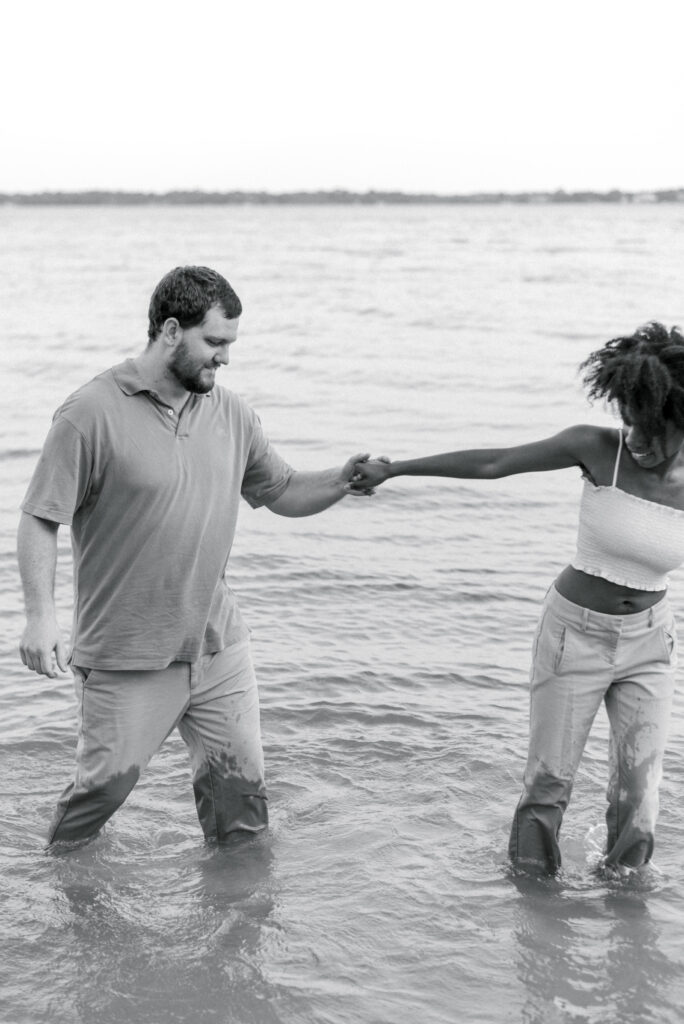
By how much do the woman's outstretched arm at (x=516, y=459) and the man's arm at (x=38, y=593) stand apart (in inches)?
61.7

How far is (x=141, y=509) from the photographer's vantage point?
480cm

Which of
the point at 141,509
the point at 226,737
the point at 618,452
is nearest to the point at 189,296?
the point at 141,509

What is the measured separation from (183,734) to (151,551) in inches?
37.7

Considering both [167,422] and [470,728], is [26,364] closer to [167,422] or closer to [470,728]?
[470,728]

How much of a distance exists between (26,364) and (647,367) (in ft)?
69.3

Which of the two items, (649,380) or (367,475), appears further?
(367,475)

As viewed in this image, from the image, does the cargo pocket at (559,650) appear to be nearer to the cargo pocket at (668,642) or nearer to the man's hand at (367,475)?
the cargo pocket at (668,642)

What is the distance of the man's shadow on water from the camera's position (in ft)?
15.1

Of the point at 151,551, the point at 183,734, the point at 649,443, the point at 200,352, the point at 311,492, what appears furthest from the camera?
the point at 311,492

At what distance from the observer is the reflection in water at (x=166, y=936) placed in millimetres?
4543

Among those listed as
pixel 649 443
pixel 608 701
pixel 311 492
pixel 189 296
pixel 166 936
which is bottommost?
pixel 166 936

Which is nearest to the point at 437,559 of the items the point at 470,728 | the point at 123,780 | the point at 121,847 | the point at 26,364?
the point at 470,728

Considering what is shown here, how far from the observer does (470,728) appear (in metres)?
7.34

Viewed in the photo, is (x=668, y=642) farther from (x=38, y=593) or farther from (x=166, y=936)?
(x=38, y=593)
